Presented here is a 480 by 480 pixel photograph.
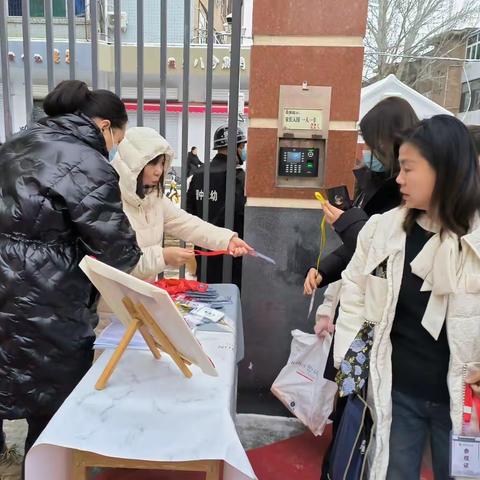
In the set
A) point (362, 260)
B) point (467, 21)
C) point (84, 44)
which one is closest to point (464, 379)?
point (362, 260)

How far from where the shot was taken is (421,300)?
175cm

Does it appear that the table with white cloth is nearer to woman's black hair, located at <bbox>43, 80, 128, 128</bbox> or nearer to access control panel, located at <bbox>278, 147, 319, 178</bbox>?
woman's black hair, located at <bbox>43, 80, 128, 128</bbox>

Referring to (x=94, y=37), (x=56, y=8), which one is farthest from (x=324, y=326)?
(x=56, y=8)

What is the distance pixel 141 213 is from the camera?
261cm

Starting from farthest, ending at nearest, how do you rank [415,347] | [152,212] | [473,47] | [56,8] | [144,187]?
[473,47] < [56,8] < [152,212] < [144,187] < [415,347]

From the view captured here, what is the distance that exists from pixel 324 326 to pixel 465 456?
1.09 meters

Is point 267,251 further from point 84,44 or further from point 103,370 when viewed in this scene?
point 84,44

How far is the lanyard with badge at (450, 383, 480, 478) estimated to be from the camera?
1648mm

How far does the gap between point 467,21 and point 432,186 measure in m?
19.1

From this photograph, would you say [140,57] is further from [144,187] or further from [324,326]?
[324,326]

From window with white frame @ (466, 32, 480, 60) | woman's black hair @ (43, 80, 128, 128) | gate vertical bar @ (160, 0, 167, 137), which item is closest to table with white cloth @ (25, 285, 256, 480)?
woman's black hair @ (43, 80, 128, 128)

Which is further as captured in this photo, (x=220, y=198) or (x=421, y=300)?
(x=220, y=198)

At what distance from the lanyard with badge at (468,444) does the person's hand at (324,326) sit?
1.01 meters

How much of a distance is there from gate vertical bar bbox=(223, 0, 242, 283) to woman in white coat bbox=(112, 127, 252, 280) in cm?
37
